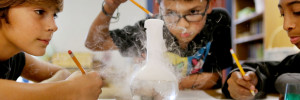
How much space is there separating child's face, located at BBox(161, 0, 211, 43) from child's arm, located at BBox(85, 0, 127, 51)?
98 mm

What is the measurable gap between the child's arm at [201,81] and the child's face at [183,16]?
8 cm

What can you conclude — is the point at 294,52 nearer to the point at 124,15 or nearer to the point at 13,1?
the point at 124,15

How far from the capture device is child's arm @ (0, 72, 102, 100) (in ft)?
0.99

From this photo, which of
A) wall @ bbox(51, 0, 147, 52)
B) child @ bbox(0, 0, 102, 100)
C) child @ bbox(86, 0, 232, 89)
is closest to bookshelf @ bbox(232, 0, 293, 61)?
child @ bbox(86, 0, 232, 89)

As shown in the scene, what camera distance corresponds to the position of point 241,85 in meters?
0.45

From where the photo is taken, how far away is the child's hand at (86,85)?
1.14ft

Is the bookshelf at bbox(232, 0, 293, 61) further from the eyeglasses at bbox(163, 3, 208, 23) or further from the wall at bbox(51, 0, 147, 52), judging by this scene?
the wall at bbox(51, 0, 147, 52)

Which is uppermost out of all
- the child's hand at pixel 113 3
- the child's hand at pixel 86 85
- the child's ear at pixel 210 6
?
the child's hand at pixel 113 3

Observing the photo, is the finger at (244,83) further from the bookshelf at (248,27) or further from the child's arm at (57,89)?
the child's arm at (57,89)

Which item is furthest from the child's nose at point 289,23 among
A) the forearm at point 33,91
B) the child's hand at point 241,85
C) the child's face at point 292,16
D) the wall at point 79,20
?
the forearm at point 33,91

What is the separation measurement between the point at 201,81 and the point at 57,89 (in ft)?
0.97

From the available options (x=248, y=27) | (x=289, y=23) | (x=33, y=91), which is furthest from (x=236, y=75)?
(x=33, y=91)

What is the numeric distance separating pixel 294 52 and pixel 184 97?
0.91 ft

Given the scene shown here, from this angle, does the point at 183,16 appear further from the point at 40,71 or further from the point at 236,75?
the point at 40,71
